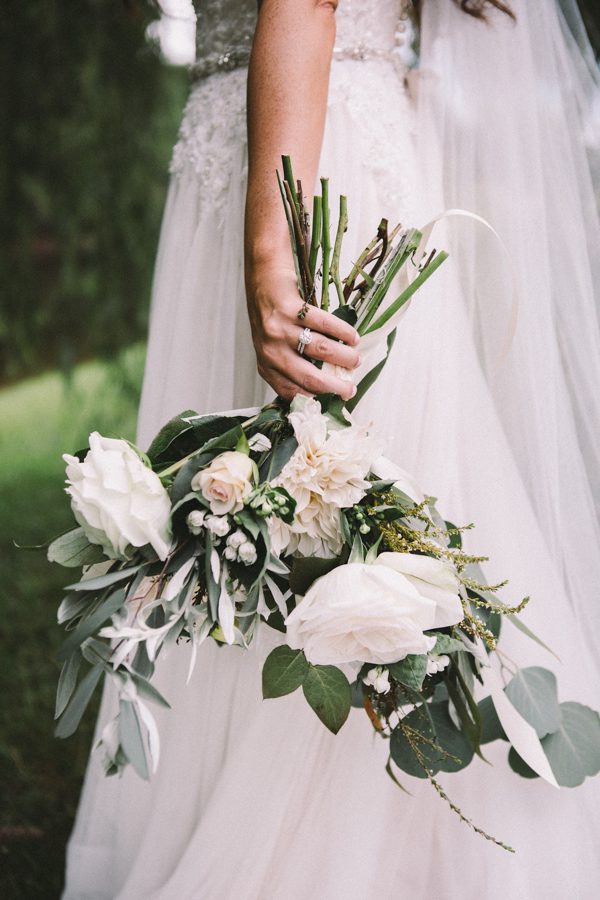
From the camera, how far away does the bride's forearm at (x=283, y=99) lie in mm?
955

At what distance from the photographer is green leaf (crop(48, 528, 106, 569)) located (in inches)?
29.1

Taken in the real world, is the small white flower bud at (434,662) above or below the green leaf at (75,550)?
below

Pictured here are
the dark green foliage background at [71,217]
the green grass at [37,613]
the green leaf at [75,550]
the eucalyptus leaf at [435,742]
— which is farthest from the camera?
the dark green foliage background at [71,217]

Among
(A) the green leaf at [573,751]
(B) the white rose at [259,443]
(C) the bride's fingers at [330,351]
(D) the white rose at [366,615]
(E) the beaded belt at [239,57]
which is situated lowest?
(A) the green leaf at [573,751]

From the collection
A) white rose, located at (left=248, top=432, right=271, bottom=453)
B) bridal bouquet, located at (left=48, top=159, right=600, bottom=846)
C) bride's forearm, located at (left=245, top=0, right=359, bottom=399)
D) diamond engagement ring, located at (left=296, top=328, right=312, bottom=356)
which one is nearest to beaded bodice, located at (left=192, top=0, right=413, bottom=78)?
bride's forearm, located at (left=245, top=0, right=359, bottom=399)

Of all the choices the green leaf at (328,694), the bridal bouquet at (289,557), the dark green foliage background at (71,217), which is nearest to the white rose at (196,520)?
the bridal bouquet at (289,557)

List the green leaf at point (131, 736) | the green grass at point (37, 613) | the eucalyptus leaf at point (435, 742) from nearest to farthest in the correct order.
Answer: the green leaf at point (131, 736)
the eucalyptus leaf at point (435, 742)
the green grass at point (37, 613)

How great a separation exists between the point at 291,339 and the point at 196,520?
0.25 meters

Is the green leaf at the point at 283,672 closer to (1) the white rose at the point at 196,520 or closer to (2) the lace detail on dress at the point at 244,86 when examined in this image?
(1) the white rose at the point at 196,520

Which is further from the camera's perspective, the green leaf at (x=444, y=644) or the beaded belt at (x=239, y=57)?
the beaded belt at (x=239, y=57)

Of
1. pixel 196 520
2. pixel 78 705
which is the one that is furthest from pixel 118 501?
pixel 78 705

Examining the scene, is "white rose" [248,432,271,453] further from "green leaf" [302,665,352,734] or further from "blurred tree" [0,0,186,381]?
"blurred tree" [0,0,186,381]

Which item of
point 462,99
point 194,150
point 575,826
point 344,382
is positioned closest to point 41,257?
point 194,150

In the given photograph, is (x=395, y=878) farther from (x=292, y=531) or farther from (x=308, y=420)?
(x=308, y=420)
